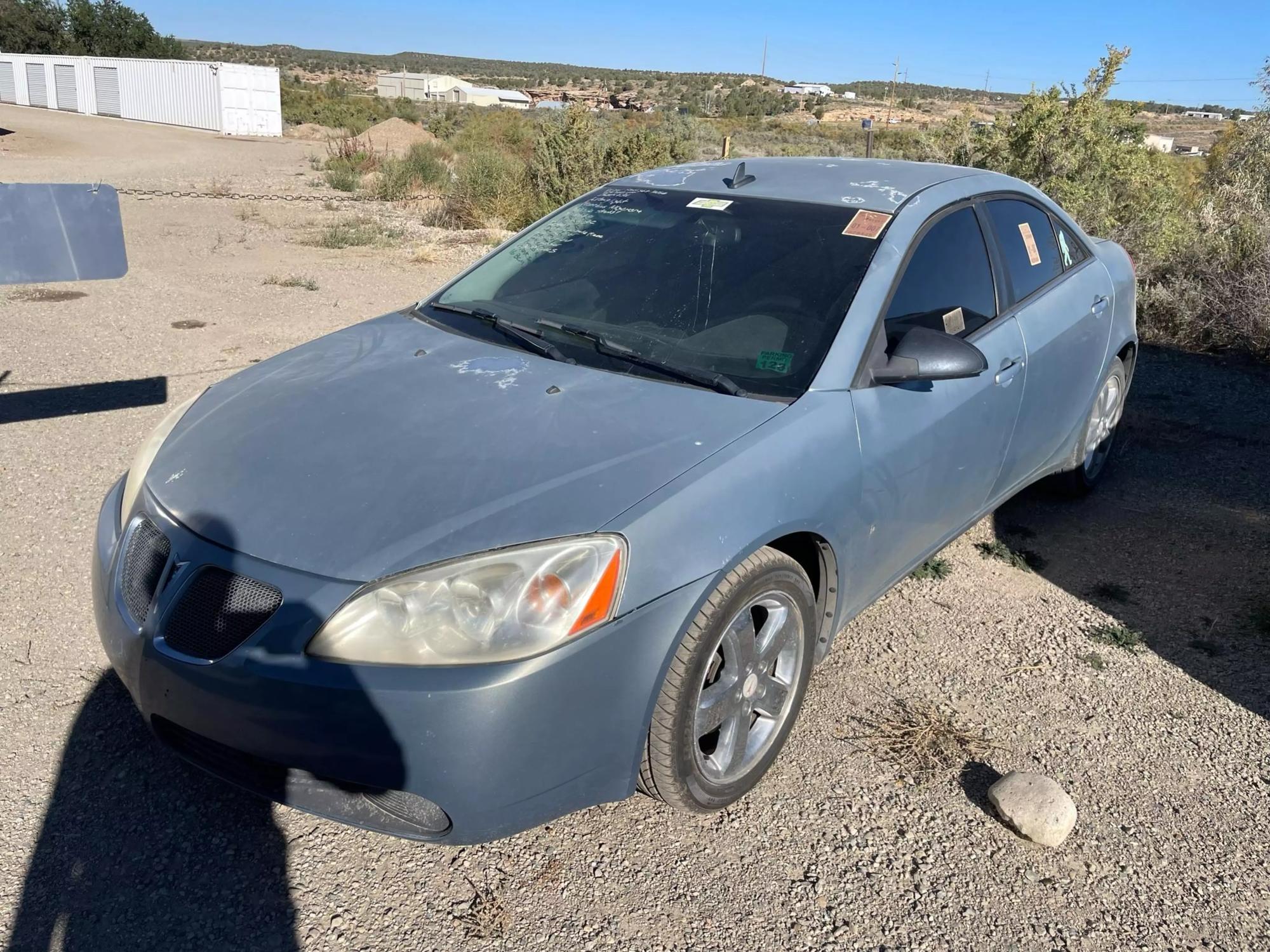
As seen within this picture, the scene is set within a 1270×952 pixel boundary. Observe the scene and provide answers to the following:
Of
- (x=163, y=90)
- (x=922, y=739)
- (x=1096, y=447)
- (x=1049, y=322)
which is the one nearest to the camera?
(x=922, y=739)

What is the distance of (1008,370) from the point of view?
3697 mm

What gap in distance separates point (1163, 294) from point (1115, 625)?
591 centimetres

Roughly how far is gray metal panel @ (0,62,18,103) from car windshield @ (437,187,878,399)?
62.6 meters

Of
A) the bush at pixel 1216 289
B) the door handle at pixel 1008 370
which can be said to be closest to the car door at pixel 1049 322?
the door handle at pixel 1008 370

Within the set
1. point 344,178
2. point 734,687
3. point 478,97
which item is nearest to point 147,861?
point 734,687

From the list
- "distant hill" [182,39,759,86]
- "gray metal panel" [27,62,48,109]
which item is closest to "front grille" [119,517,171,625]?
"gray metal panel" [27,62,48,109]

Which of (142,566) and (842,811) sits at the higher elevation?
(142,566)

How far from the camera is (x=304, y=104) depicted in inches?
2112

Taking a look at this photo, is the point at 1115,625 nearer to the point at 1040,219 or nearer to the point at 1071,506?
the point at 1071,506

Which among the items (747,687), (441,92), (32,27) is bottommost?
(747,687)

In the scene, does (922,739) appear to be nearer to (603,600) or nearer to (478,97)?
(603,600)

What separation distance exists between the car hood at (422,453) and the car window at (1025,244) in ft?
5.91

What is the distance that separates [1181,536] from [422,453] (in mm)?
3970

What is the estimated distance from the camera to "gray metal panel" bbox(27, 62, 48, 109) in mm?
50906
